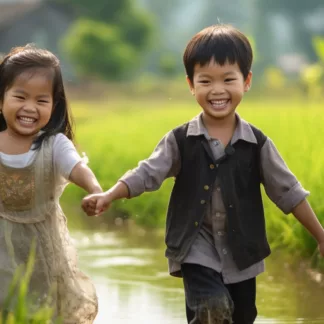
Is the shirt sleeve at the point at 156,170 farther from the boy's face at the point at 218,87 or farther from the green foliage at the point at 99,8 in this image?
the green foliage at the point at 99,8

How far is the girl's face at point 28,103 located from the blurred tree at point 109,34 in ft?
142

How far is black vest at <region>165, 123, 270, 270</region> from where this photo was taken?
5.77 meters

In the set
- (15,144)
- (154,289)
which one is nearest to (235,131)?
(15,144)

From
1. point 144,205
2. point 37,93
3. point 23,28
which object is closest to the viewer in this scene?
point 37,93

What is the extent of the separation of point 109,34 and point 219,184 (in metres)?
44.5

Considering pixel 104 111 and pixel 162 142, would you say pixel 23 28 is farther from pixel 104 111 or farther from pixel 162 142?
pixel 162 142

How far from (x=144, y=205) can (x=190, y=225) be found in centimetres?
605

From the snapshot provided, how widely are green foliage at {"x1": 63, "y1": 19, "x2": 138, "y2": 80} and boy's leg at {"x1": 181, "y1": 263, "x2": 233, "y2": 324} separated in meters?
43.4

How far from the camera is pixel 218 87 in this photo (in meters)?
5.77

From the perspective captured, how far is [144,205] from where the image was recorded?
11805 millimetres

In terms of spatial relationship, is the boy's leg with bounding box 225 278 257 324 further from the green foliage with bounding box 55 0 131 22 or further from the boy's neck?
the green foliage with bounding box 55 0 131 22

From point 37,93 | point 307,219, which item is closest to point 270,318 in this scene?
point 307,219

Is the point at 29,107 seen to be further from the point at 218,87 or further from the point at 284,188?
the point at 284,188

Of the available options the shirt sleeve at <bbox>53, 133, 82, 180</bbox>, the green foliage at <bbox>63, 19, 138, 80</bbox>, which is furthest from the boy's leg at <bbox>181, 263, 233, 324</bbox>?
the green foliage at <bbox>63, 19, 138, 80</bbox>
